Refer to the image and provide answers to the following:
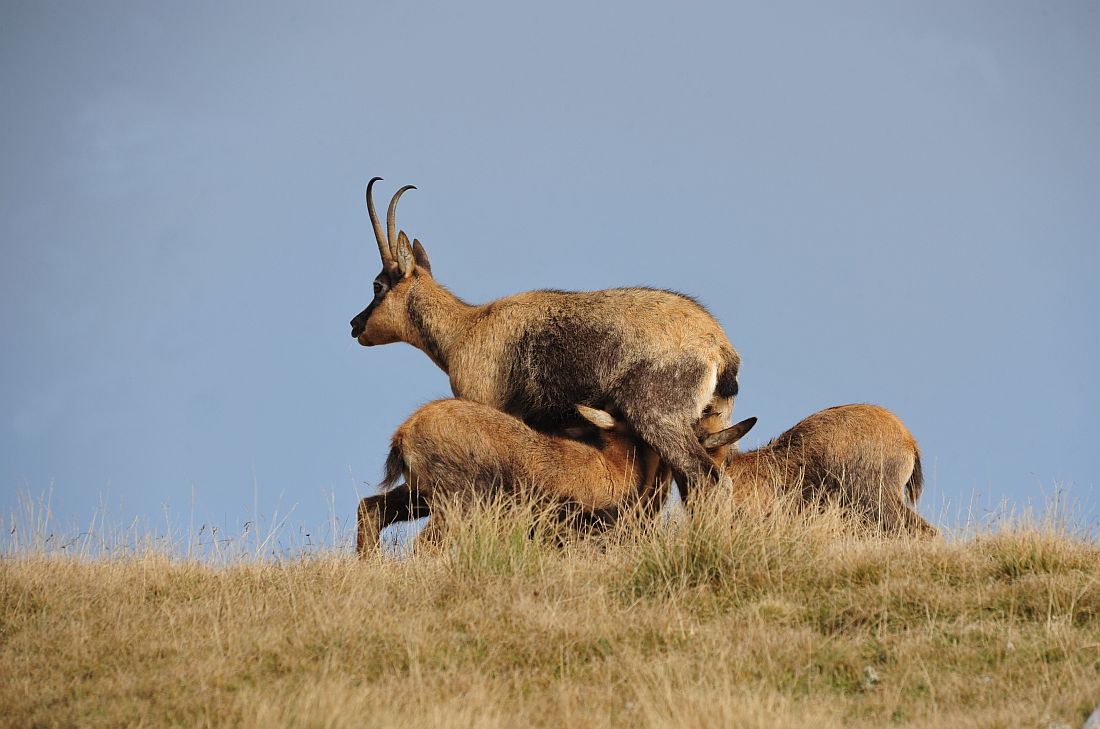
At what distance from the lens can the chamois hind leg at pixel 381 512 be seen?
32.0 ft

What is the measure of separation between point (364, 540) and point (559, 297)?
2.72 m

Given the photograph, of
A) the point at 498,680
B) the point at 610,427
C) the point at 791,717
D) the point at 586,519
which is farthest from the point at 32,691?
the point at 610,427

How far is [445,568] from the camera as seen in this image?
7.70 metres

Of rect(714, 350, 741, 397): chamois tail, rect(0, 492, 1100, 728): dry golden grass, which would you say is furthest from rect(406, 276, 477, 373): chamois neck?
rect(0, 492, 1100, 728): dry golden grass

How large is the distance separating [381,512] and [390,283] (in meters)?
2.90

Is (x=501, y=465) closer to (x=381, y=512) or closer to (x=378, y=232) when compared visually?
(x=381, y=512)

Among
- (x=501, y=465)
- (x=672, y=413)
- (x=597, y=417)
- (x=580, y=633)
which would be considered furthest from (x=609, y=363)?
(x=580, y=633)

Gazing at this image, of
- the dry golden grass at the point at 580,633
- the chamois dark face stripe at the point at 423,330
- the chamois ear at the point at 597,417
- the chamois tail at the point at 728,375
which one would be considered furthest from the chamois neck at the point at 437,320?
the dry golden grass at the point at 580,633

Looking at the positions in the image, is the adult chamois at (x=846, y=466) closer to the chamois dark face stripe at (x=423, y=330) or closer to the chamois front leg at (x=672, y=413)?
the chamois front leg at (x=672, y=413)

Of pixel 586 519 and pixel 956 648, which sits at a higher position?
pixel 586 519

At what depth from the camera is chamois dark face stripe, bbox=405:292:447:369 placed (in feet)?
37.8

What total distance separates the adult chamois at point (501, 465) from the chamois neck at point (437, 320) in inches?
69.7

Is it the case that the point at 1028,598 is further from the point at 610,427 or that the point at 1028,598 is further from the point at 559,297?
the point at 559,297

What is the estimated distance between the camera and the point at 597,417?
988cm
